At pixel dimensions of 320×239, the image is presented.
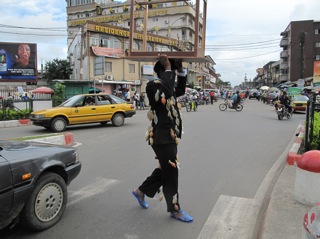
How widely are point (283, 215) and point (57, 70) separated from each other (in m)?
46.9

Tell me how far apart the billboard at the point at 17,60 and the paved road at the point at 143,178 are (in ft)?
78.2

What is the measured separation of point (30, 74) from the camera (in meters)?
31.2

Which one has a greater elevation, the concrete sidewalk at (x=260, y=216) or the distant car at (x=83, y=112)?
the distant car at (x=83, y=112)

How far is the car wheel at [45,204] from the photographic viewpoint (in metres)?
3.27

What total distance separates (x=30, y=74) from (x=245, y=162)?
96.1ft

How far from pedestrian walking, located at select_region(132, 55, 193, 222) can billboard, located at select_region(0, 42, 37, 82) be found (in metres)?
30.4

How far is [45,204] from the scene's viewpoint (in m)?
3.45

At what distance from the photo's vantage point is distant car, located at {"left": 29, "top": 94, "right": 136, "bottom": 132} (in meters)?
11.7

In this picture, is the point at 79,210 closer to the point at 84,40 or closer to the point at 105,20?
the point at 84,40

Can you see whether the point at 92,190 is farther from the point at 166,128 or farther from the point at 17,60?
the point at 17,60

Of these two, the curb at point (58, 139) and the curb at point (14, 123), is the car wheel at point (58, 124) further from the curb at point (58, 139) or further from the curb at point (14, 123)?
the curb at point (14, 123)

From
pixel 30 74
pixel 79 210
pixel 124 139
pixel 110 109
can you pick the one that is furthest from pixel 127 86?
pixel 79 210

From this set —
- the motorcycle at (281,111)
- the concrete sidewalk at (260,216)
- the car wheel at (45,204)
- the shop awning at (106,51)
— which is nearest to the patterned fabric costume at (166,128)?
the concrete sidewalk at (260,216)

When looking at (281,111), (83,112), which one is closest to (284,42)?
(281,111)
